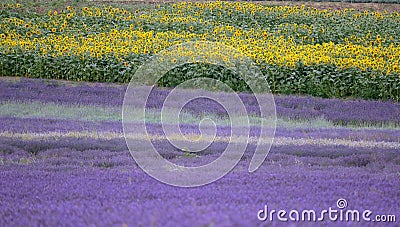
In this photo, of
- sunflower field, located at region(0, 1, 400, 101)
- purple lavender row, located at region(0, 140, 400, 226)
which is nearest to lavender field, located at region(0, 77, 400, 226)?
purple lavender row, located at region(0, 140, 400, 226)

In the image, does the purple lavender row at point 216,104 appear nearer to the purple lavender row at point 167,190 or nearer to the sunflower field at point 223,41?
the sunflower field at point 223,41

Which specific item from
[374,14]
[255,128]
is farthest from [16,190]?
[374,14]

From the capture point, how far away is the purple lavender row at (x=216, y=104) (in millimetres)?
12758

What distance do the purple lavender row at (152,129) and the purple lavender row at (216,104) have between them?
1566 millimetres

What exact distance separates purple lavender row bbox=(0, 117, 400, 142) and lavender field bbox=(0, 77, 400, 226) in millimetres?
17

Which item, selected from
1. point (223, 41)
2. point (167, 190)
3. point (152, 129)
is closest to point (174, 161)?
point (167, 190)

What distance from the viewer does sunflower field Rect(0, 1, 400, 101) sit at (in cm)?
1548

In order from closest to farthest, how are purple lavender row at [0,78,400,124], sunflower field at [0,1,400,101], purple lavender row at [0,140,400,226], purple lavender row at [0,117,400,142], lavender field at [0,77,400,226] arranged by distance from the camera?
purple lavender row at [0,140,400,226]
lavender field at [0,77,400,226]
purple lavender row at [0,117,400,142]
purple lavender row at [0,78,400,124]
sunflower field at [0,1,400,101]

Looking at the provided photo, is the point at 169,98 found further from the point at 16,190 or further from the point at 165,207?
the point at 165,207

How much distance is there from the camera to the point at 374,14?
20.4 m

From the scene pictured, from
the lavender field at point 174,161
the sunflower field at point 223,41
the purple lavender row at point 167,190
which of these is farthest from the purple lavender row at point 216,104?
the purple lavender row at point 167,190

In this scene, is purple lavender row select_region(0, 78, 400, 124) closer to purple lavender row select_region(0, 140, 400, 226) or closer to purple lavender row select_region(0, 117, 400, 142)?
purple lavender row select_region(0, 117, 400, 142)

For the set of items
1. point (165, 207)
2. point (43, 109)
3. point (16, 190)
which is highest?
point (165, 207)

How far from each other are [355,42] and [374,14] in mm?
2311
